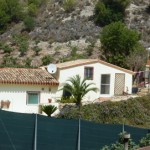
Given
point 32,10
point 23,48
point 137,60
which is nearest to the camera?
point 137,60

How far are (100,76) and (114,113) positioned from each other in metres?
5.41

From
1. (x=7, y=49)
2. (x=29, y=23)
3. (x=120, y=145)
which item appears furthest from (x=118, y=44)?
(x=120, y=145)

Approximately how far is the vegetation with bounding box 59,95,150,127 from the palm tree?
6.68 feet

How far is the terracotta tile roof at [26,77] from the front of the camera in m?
27.9

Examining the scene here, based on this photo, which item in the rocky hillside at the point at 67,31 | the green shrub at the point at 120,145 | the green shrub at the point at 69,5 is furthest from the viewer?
the green shrub at the point at 69,5

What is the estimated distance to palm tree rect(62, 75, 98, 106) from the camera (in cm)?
2815

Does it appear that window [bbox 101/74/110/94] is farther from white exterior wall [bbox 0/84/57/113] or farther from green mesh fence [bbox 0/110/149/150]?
green mesh fence [bbox 0/110/149/150]

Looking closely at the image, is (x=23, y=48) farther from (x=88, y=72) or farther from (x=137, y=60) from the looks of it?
(x=88, y=72)

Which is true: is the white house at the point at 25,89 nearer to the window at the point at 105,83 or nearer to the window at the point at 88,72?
the window at the point at 88,72

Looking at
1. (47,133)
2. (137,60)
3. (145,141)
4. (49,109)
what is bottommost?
(145,141)

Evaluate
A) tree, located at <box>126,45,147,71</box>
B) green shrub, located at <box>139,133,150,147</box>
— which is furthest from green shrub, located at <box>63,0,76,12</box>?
green shrub, located at <box>139,133,150,147</box>

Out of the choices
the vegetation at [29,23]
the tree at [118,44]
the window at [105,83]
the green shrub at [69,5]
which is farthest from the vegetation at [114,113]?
the green shrub at [69,5]

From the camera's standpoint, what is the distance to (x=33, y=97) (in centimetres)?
2853

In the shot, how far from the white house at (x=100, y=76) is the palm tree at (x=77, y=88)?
1.56 feet
